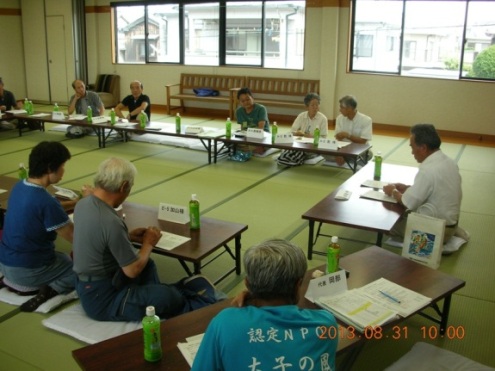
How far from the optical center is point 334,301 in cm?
211

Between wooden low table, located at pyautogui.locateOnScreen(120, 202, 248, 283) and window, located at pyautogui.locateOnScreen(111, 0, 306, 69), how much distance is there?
6479 mm

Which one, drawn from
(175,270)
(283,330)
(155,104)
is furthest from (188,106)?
(283,330)

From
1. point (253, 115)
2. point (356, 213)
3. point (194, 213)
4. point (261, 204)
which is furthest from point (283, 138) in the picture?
point (194, 213)

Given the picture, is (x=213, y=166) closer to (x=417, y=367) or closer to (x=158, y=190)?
(x=158, y=190)

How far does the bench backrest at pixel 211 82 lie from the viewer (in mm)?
9695

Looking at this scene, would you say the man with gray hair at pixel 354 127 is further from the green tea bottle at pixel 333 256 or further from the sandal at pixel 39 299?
the sandal at pixel 39 299

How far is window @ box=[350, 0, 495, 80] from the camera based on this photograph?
7.67 metres

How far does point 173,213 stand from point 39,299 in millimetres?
908

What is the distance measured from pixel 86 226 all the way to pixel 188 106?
817 centimetres

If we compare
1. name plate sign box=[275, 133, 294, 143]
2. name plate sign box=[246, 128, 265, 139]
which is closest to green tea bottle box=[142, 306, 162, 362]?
name plate sign box=[275, 133, 294, 143]

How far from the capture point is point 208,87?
995 centimetres

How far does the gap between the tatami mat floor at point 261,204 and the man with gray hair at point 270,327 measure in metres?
1.18

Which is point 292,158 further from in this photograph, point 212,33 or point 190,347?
point 212,33

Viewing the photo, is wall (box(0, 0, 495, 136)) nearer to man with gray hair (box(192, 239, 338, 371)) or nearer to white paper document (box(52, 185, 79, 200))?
white paper document (box(52, 185, 79, 200))
